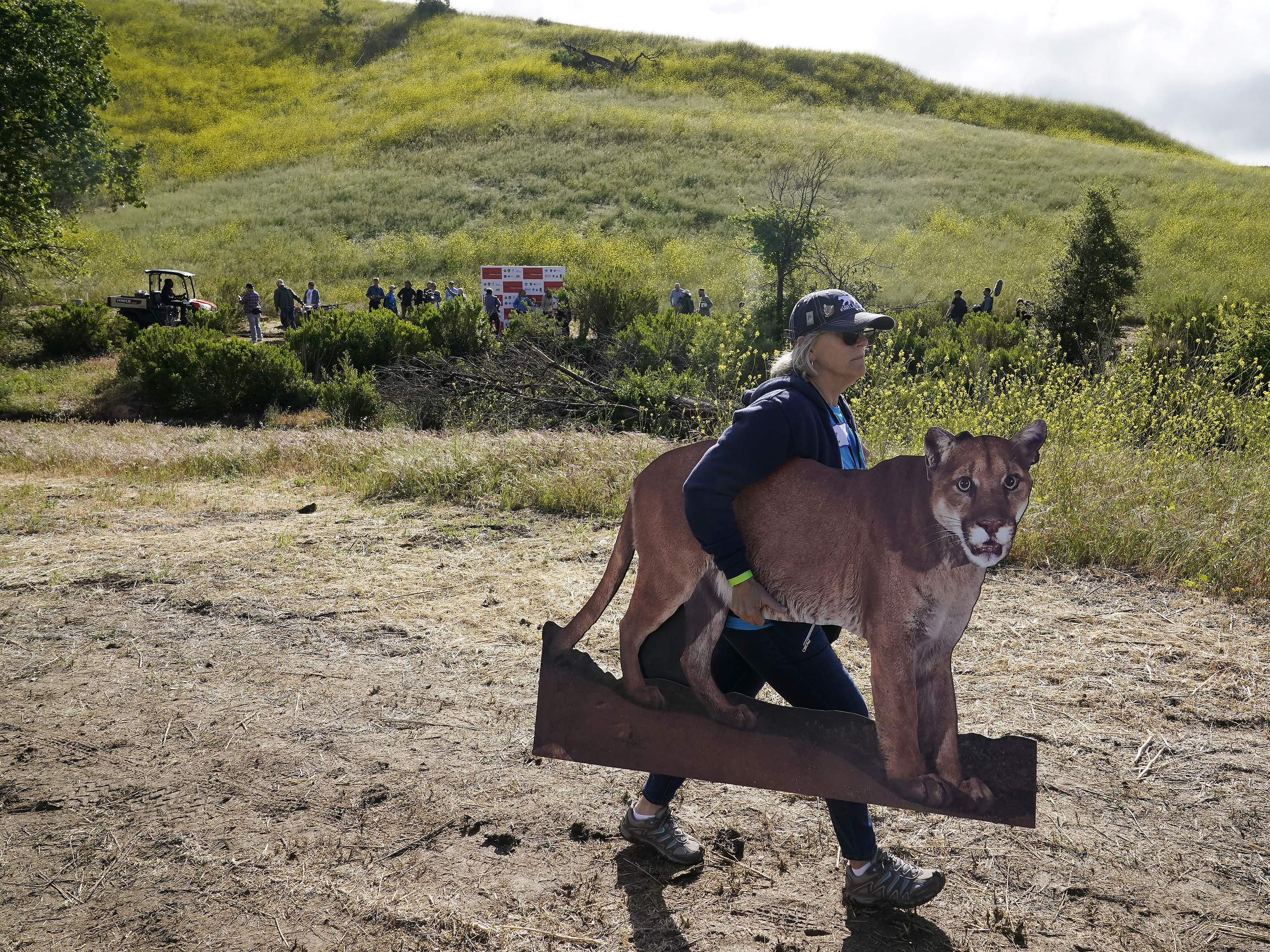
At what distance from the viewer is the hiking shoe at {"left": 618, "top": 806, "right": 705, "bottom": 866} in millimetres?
2887

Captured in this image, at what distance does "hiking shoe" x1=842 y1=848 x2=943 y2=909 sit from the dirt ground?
13 centimetres

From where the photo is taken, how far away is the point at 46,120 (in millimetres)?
15305

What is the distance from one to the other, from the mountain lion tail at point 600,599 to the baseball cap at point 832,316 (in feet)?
2.44

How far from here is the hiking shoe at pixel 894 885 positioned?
2.55 m

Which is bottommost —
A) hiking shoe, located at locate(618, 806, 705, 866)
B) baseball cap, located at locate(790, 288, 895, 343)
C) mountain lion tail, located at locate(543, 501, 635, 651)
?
hiking shoe, located at locate(618, 806, 705, 866)

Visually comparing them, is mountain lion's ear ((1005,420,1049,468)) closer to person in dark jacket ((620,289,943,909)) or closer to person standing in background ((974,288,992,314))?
person in dark jacket ((620,289,943,909))

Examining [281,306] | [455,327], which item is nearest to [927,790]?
[455,327]

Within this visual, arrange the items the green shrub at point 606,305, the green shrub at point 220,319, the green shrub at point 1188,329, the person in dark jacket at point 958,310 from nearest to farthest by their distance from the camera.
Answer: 1. the green shrub at point 1188,329
2. the green shrub at point 606,305
3. the person in dark jacket at point 958,310
4. the green shrub at point 220,319

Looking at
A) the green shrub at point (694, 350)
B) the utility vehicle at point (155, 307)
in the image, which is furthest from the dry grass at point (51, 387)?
the green shrub at point (694, 350)

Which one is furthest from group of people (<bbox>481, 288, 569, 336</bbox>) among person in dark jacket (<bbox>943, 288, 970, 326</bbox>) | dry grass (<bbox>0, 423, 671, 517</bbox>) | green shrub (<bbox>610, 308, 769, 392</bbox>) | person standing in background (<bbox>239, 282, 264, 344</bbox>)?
person in dark jacket (<bbox>943, 288, 970, 326</bbox>)

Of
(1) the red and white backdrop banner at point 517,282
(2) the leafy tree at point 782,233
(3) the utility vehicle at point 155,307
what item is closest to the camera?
(2) the leafy tree at point 782,233

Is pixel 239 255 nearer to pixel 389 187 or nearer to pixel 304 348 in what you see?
pixel 389 187

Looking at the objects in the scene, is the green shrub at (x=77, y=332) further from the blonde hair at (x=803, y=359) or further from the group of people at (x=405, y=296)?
the blonde hair at (x=803, y=359)

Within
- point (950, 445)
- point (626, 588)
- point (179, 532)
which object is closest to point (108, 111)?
point (179, 532)
